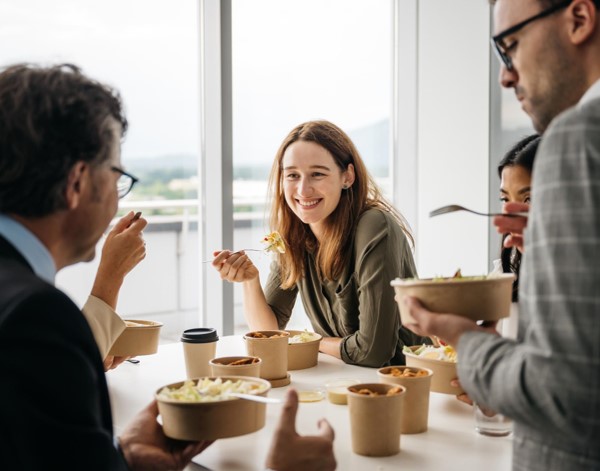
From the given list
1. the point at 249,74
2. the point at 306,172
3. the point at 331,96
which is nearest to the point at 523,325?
the point at 306,172

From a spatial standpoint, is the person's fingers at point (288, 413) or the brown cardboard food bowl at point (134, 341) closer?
the person's fingers at point (288, 413)

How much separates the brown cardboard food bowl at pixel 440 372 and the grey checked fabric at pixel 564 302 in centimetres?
81

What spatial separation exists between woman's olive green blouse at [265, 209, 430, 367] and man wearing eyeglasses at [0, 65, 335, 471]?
3.27 feet

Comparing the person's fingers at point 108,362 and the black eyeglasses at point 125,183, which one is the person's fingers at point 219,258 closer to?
the person's fingers at point 108,362

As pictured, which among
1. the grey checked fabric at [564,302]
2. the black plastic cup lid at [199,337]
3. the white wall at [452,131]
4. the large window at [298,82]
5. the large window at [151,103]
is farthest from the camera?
the white wall at [452,131]

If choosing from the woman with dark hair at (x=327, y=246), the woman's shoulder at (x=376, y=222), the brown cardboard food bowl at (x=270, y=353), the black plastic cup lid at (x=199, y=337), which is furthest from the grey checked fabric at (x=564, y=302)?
the woman's shoulder at (x=376, y=222)

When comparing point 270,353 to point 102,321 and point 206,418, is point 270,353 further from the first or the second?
point 206,418

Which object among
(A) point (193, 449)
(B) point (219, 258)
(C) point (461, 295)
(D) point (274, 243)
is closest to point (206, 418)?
(A) point (193, 449)

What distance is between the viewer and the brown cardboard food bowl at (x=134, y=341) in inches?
82.4

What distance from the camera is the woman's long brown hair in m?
2.76

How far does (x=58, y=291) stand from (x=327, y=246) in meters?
1.73

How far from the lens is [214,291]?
165 inches

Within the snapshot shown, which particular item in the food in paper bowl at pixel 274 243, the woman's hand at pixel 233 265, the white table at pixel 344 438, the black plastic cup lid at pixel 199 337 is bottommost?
the white table at pixel 344 438

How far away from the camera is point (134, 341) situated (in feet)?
6.91
